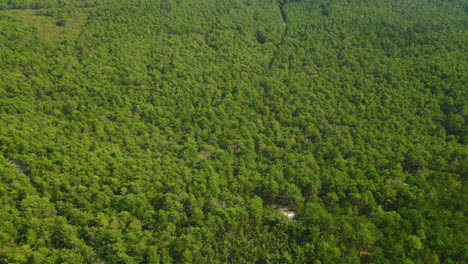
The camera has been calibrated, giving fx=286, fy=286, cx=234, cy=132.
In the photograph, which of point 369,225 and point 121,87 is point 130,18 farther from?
point 369,225

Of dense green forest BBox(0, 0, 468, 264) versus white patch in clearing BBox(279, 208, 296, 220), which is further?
white patch in clearing BBox(279, 208, 296, 220)

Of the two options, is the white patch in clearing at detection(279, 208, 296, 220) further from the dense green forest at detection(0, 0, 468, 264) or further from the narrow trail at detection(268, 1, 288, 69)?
the narrow trail at detection(268, 1, 288, 69)

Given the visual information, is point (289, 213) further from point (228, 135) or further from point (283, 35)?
point (283, 35)

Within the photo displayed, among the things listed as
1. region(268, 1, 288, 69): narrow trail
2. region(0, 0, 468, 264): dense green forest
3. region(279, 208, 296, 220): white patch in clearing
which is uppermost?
region(268, 1, 288, 69): narrow trail

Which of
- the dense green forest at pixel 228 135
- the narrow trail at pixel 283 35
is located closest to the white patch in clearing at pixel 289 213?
the dense green forest at pixel 228 135

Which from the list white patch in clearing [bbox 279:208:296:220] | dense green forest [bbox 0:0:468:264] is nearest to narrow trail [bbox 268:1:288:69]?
dense green forest [bbox 0:0:468:264]

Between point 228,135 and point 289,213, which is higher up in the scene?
point 228,135

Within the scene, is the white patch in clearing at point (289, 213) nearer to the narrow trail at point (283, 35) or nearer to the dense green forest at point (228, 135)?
the dense green forest at point (228, 135)

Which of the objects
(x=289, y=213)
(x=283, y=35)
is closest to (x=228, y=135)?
(x=289, y=213)

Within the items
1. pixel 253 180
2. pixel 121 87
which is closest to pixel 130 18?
pixel 121 87
